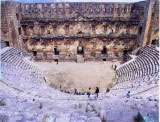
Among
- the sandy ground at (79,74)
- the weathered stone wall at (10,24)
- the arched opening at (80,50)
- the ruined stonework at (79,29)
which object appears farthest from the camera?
the arched opening at (80,50)

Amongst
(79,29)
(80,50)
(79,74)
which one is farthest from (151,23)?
(79,74)

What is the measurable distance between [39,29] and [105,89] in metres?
8.63

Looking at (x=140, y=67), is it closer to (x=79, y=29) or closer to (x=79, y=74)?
(x=79, y=74)

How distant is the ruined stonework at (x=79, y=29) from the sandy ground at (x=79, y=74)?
3.57ft

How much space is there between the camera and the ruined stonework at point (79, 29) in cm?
2773

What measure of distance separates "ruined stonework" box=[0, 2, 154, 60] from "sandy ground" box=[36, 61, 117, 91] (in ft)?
3.57

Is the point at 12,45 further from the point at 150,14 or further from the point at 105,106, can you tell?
the point at 105,106

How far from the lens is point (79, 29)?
27.9m

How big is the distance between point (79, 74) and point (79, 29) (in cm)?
468

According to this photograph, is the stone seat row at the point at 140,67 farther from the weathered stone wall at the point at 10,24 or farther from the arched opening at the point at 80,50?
the weathered stone wall at the point at 10,24

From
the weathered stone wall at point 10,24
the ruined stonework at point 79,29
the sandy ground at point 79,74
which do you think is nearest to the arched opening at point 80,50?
the ruined stonework at point 79,29

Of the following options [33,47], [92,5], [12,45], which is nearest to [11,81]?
[12,45]

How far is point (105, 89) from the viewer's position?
22.9 metres

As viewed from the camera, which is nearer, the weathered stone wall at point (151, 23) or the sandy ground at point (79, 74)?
the sandy ground at point (79, 74)
